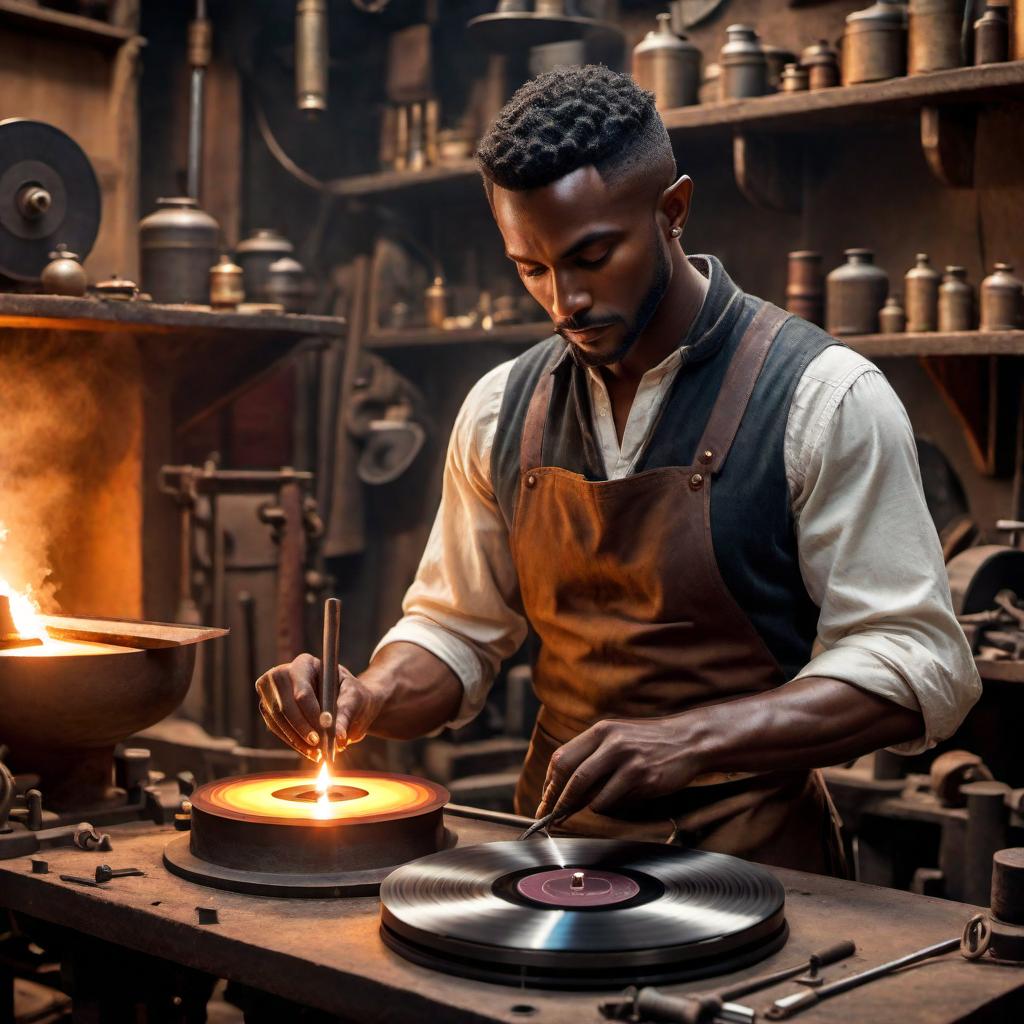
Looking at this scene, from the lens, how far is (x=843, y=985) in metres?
1.68

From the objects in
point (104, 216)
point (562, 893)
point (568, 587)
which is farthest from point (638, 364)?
point (104, 216)

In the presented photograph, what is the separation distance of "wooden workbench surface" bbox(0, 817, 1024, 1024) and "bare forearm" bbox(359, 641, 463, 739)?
474mm

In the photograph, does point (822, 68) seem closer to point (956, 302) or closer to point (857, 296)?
point (857, 296)

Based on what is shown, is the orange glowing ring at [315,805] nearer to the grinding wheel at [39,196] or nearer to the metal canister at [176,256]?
the grinding wheel at [39,196]

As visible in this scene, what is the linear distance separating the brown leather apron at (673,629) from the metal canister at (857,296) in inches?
69.8

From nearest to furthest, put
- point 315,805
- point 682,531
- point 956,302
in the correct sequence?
point 315,805
point 682,531
point 956,302

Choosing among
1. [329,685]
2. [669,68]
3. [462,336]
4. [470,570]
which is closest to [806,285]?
[669,68]

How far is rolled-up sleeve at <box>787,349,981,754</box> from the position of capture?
221 cm

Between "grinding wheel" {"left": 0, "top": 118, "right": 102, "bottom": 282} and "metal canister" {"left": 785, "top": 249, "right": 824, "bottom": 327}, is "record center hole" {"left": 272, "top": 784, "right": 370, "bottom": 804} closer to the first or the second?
"grinding wheel" {"left": 0, "top": 118, "right": 102, "bottom": 282}

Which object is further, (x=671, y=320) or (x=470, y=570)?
(x=470, y=570)

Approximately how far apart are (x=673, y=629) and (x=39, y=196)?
7.57 ft

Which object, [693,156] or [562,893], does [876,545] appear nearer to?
[562,893]

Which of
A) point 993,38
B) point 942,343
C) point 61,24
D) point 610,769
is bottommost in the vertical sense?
point 610,769

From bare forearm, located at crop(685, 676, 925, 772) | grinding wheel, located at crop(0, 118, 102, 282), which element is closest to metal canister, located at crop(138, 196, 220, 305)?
grinding wheel, located at crop(0, 118, 102, 282)
